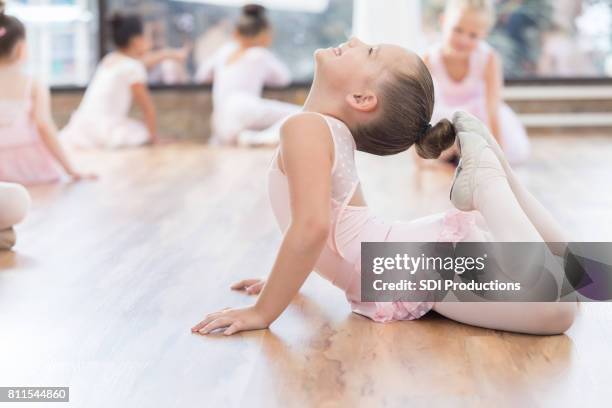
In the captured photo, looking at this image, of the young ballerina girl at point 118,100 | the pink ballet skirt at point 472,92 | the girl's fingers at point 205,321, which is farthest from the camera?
the young ballerina girl at point 118,100

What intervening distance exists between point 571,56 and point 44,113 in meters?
3.07

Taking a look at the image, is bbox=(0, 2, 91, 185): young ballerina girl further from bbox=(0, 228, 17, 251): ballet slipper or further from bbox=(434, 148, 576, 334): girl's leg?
bbox=(434, 148, 576, 334): girl's leg

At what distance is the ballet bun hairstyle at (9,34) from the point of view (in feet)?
9.86

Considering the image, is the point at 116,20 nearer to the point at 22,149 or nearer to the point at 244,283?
the point at 22,149

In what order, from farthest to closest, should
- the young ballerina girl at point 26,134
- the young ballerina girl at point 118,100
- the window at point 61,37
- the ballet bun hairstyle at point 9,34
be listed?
the window at point 61,37 → the young ballerina girl at point 118,100 → the young ballerina girl at point 26,134 → the ballet bun hairstyle at point 9,34

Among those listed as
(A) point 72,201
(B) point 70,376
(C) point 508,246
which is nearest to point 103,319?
(B) point 70,376

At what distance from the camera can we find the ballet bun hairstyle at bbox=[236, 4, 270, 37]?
4988 mm

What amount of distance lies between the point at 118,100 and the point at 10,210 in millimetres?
2674

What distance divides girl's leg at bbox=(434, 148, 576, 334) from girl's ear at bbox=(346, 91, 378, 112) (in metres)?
0.20

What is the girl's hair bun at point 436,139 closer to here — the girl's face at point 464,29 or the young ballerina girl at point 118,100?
the girl's face at point 464,29

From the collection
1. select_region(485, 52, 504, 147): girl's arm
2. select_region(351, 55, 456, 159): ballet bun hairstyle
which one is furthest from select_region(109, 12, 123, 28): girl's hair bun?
select_region(351, 55, 456, 159): ballet bun hairstyle

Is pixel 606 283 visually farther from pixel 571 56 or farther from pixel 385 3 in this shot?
pixel 571 56

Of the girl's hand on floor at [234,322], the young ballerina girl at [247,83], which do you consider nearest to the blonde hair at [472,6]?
the young ballerina girl at [247,83]

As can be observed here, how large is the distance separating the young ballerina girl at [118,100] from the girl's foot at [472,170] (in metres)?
3.37
